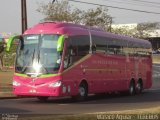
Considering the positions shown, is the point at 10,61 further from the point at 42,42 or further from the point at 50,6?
the point at 42,42

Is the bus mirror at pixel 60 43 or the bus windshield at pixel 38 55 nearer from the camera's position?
the bus mirror at pixel 60 43

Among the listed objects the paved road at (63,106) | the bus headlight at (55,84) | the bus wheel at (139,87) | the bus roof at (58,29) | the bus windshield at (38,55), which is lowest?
the bus wheel at (139,87)

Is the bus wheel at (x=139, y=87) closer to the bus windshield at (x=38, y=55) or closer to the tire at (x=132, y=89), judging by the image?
the tire at (x=132, y=89)

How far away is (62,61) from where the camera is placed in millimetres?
22031

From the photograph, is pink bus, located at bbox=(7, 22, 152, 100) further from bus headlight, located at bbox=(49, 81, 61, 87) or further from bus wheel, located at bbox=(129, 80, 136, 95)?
bus wheel, located at bbox=(129, 80, 136, 95)

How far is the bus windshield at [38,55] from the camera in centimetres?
2197

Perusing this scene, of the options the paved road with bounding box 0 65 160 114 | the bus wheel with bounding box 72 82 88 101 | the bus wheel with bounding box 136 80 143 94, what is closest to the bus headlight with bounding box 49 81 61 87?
the paved road with bounding box 0 65 160 114

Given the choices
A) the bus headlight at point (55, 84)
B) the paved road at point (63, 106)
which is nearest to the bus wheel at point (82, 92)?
the paved road at point (63, 106)

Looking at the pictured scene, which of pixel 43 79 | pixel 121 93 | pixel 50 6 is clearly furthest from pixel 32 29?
pixel 50 6

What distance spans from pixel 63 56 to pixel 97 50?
146 inches

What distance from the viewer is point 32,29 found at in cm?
2312

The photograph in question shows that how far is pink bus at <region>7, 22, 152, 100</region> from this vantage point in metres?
22.0

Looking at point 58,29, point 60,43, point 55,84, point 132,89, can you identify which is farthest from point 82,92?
point 132,89

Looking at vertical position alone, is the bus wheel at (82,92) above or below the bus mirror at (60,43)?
below
